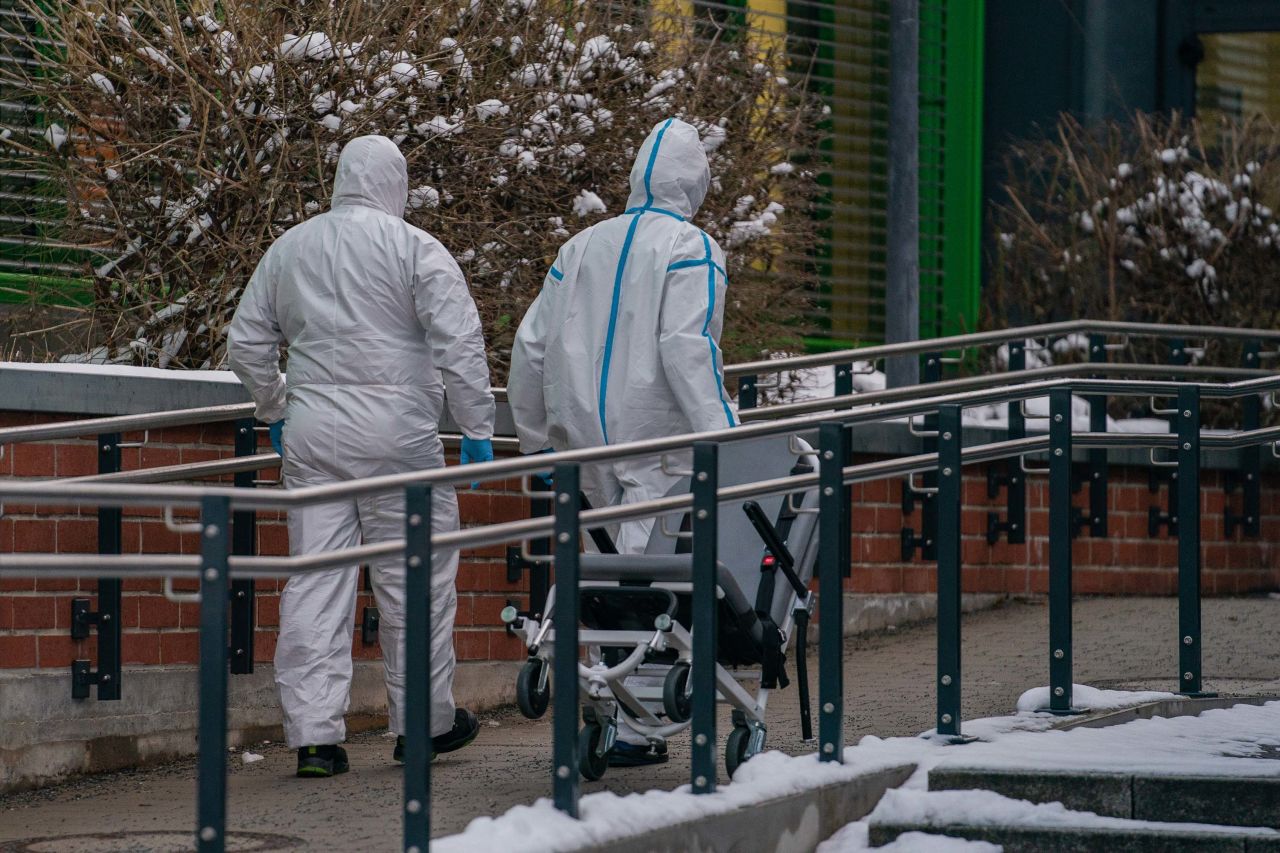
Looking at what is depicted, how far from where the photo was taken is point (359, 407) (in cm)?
600

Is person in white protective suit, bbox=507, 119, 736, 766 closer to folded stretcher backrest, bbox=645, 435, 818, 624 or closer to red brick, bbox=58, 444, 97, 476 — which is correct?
folded stretcher backrest, bbox=645, 435, 818, 624

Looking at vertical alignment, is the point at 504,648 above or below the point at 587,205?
below

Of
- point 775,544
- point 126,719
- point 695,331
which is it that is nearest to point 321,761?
point 126,719

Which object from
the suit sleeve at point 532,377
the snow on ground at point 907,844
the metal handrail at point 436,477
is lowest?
the snow on ground at point 907,844

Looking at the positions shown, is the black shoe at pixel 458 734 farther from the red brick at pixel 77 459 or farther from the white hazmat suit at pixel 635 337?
the red brick at pixel 77 459

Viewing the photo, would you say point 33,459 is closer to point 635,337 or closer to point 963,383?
point 635,337

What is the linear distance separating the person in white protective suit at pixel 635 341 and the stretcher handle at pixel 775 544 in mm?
499

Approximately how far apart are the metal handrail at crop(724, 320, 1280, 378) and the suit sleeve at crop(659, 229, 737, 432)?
2.01 m

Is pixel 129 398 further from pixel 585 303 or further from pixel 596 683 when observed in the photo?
pixel 596 683

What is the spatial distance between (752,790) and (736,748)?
1.39ft

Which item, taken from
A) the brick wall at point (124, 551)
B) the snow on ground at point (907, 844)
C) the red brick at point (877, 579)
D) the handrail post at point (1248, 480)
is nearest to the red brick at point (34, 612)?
the brick wall at point (124, 551)

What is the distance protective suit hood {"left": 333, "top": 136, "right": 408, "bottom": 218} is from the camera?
6.19 meters

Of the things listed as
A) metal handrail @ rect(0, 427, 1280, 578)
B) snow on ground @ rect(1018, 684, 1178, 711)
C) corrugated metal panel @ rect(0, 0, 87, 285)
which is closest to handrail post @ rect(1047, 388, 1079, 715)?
snow on ground @ rect(1018, 684, 1178, 711)

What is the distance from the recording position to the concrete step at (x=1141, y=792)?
206 inches
